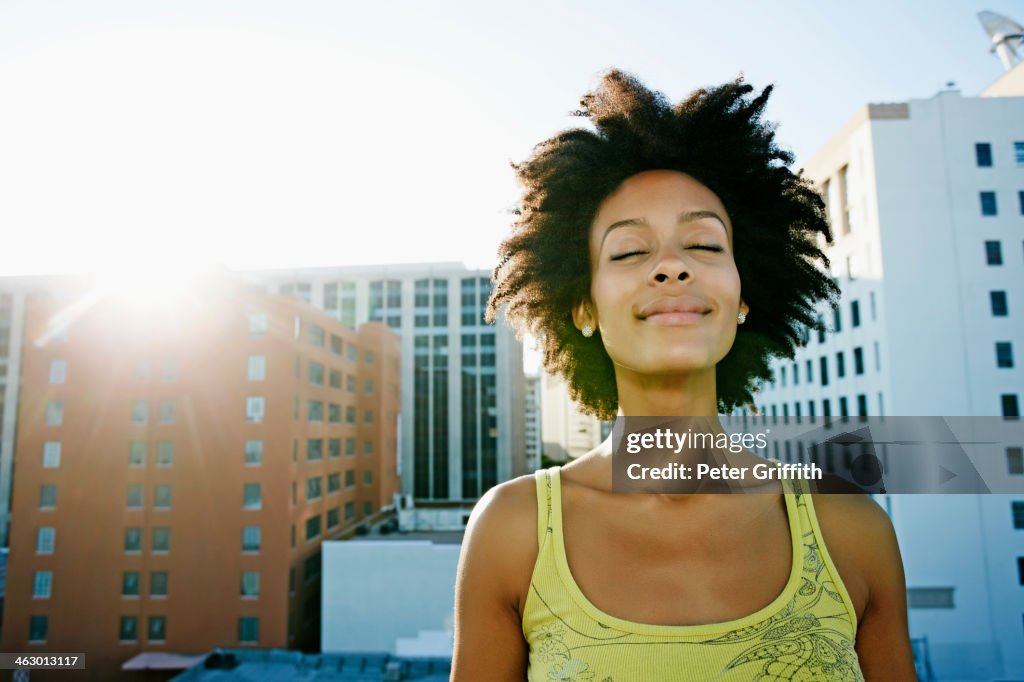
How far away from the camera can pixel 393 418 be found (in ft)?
161

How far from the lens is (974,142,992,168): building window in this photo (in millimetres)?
26266

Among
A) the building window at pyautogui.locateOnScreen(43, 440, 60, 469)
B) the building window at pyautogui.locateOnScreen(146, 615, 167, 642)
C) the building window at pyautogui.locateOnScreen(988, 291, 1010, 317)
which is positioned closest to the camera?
the building window at pyautogui.locateOnScreen(988, 291, 1010, 317)

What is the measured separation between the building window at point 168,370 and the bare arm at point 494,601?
36.1 m

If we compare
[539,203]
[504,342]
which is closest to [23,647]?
[504,342]

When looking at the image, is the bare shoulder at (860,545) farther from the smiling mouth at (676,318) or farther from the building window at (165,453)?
the building window at (165,453)

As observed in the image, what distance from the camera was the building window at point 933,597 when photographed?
81.5 feet

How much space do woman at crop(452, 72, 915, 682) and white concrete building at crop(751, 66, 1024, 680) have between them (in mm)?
27976

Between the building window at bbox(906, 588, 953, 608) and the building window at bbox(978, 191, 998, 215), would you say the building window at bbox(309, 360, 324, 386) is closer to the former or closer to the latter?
the building window at bbox(906, 588, 953, 608)

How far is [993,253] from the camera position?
2605 cm

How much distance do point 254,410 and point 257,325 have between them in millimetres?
4597

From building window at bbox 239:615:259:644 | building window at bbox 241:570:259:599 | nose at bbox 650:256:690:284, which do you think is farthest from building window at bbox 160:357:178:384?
nose at bbox 650:256:690:284

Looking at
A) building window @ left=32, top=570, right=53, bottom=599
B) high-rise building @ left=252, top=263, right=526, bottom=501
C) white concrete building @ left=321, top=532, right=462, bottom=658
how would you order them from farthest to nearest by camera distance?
high-rise building @ left=252, top=263, right=526, bottom=501, building window @ left=32, top=570, right=53, bottom=599, white concrete building @ left=321, top=532, right=462, bottom=658

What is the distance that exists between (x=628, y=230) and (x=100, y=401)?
3838 cm

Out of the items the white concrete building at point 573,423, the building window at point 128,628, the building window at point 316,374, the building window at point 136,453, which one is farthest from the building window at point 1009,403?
the building window at point 128,628
